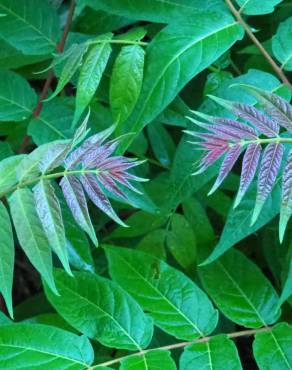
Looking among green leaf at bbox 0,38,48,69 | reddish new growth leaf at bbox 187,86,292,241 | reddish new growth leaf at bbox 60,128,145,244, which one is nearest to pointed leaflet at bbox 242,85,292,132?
reddish new growth leaf at bbox 187,86,292,241

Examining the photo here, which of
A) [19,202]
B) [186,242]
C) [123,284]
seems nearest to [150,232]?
[186,242]

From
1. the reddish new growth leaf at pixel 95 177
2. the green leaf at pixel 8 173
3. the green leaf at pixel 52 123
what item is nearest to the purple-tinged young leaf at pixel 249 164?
the reddish new growth leaf at pixel 95 177

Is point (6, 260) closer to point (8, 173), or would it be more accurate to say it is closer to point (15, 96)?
point (8, 173)

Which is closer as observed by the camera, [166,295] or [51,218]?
[51,218]

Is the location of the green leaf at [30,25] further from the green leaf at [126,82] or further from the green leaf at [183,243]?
the green leaf at [183,243]

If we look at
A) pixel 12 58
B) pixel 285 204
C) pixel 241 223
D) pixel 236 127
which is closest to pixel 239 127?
pixel 236 127

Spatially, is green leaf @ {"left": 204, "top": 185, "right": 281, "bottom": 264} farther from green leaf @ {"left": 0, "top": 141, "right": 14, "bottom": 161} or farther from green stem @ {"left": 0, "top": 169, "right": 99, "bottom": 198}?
green leaf @ {"left": 0, "top": 141, "right": 14, "bottom": 161}
